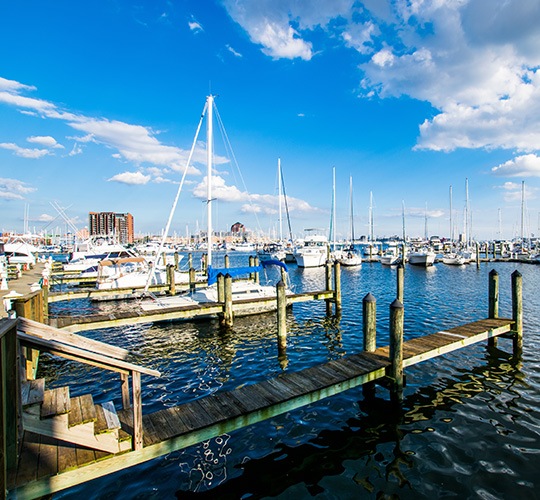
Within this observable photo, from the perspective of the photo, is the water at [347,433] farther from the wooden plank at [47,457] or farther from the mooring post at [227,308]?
the mooring post at [227,308]

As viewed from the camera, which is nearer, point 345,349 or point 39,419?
point 39,419

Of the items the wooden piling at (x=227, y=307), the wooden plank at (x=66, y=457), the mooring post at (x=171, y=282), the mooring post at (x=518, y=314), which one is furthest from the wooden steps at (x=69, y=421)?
the mooring post at (x=171, y=282)

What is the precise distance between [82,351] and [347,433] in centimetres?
613

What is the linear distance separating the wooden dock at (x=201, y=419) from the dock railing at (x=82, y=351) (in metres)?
0.57

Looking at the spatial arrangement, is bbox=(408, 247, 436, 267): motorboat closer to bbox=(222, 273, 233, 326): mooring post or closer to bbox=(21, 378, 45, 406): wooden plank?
bbox=(222, 273, 233, 326): mooring post

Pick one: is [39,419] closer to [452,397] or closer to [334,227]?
[452,397]

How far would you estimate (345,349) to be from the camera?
523 inches

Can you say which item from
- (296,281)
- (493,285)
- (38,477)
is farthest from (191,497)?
→ (296,281)

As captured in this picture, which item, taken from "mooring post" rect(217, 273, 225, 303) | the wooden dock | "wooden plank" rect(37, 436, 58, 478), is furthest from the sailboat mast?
"wooden plank" rect(37, 436, 58, 478)

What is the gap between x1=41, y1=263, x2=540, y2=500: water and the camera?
5.84 meters

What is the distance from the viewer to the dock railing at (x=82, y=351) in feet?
14.6

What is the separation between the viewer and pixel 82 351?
178 inches

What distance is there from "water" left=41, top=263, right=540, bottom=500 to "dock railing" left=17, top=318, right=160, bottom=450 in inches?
85.3

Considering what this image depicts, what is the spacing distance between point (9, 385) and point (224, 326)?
42.4ft
